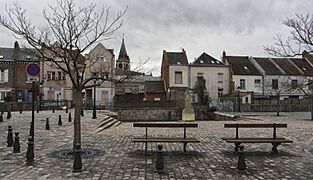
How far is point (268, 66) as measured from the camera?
47.8 metres

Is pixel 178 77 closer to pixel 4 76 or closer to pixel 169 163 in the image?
pixel 4 76

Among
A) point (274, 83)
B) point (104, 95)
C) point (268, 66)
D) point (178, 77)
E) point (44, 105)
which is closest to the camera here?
point (44, 105)

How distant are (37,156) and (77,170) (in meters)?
2.13

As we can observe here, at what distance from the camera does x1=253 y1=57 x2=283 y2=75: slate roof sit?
46.2 metres

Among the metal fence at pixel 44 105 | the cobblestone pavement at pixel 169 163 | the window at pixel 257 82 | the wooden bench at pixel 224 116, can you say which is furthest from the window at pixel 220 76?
the cobblestone pavement at pixel 169 163

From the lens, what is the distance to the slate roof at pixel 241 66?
150 ft

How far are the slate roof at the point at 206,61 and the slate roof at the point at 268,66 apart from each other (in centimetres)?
673

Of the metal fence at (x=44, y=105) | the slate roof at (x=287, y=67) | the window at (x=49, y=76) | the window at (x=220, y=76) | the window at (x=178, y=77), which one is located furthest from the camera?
the slate roof at (x=287, y=67)

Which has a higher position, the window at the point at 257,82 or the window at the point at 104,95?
the window at the point at 257,82

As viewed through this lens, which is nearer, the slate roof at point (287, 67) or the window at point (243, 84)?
the window at point (243, 84)

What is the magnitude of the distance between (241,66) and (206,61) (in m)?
5.85

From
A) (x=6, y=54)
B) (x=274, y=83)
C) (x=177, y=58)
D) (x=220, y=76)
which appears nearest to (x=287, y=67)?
(x=274, y=83)

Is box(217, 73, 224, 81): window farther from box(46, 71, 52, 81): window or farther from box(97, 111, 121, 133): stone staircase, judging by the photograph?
box(97, 111, 121, 133): stone staircase

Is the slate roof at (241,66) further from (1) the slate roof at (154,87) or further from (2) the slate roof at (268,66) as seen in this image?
(1) the slate roof at (154,87)
